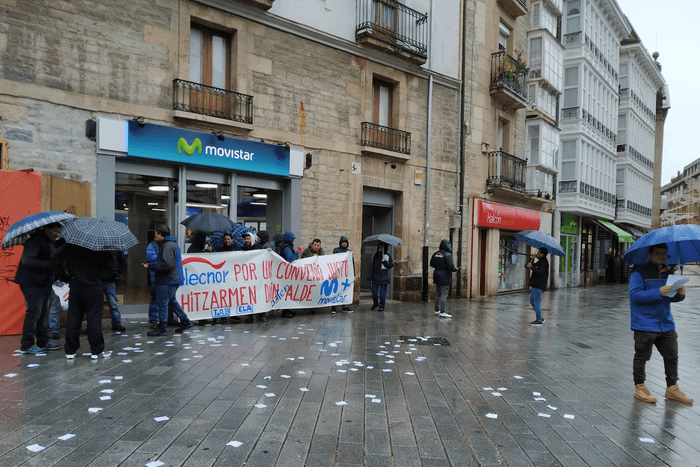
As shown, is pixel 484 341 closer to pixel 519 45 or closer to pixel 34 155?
pixel 34 155

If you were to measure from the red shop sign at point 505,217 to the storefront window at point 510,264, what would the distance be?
648mm

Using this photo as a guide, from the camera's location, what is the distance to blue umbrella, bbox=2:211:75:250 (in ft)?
21.2

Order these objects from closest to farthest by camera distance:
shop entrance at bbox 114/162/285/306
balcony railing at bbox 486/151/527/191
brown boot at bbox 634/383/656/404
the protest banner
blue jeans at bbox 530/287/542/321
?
brown boot at bbox 634/383/656/404
the protest banner
shop entrance at bbox 114/162/285/306
blue jeans at bbox 530/287/542/321
balcony railing at bbox 486/151/527/191

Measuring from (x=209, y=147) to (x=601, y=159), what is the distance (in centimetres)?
2392

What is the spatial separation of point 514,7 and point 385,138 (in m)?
9.46

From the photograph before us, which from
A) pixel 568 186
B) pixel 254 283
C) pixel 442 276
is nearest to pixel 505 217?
pixel 568 186

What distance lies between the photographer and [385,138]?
15031 millimetres

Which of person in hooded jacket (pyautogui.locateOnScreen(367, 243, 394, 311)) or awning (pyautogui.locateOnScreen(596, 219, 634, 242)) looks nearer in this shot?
person in hooded jacket (pyautogui.locateOnScreen(367, 243, 394, 311))

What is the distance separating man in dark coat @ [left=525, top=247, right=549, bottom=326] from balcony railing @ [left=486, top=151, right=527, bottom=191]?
7.11 metres

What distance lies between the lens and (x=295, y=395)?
5.28 metres

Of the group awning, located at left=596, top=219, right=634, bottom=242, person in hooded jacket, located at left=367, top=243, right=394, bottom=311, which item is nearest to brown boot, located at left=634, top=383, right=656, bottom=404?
person in hooded jacket, located at left=367, top=243, right=394, bottom=311

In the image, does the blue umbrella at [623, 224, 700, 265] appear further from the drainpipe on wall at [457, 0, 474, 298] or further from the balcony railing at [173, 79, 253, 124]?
the drainpipe on wall at [457, 0, 474, 298]

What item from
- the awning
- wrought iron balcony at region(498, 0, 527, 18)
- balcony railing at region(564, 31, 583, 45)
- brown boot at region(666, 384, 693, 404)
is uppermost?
balcony railing at region(564, 31, 583, 45)

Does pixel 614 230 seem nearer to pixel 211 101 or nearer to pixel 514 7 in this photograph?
pixel 514 7
